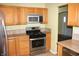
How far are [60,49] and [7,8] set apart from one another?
7.66 ft

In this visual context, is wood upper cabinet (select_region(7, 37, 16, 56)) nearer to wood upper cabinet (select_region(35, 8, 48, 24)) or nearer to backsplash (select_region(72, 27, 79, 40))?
wood upper cabinet (select_region(35, 8, 48, 24))

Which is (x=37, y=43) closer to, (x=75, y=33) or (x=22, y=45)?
(x=22, y=45)

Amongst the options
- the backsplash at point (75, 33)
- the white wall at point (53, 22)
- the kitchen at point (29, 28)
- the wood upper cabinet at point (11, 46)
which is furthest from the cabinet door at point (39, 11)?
the backsplash at point (75, 33)

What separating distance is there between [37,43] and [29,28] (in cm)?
74

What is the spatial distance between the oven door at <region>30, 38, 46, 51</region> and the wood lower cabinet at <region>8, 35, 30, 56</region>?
0.20 meters

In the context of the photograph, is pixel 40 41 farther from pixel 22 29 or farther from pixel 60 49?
pixel 60 49

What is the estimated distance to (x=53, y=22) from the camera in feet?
14.4

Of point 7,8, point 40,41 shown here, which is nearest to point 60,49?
point 40,41

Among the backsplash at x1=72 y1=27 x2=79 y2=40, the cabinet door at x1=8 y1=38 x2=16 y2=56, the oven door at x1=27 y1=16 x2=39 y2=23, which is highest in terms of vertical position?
the oven door at x1=27 y1=16 x2=39 y2=23

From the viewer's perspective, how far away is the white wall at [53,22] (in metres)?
4.21

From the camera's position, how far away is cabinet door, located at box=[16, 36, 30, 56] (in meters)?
3.91

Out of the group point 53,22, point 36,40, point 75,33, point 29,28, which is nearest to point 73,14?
point 75,33

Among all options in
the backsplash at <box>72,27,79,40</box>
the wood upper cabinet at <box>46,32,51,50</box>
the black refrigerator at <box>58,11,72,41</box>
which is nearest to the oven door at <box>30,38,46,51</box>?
the wood upper cabinet at <box>46,32,51,50</box>

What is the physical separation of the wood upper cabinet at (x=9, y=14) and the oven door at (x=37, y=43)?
962 mm
